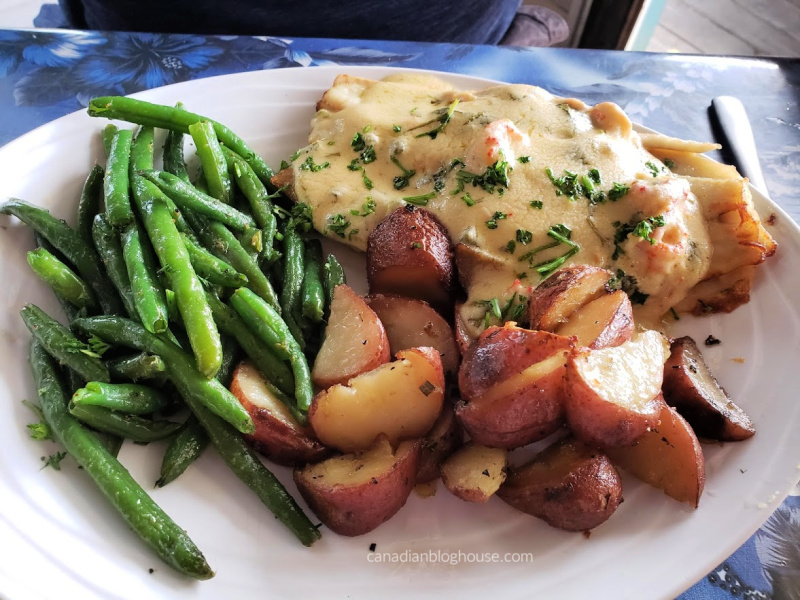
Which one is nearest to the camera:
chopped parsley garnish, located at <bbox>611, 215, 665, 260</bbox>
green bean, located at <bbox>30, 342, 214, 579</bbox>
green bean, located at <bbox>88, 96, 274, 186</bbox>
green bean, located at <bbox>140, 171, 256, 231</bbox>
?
green bean, located at <bbox>30, 342, 214, 579</bbox>

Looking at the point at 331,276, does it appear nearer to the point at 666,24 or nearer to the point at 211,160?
the point at 211,160

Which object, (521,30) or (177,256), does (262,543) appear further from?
(521,30)

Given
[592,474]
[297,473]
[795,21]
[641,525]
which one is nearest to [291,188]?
[297,473]

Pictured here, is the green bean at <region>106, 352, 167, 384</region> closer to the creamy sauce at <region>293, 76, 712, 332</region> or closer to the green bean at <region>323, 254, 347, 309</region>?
the green bean at <region>323, 254, 347, 309</region>

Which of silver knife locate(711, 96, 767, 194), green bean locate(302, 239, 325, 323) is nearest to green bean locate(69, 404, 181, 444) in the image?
green bean locate(302, 239, 325, 323)

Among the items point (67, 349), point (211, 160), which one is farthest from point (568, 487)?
point (211, 160)
